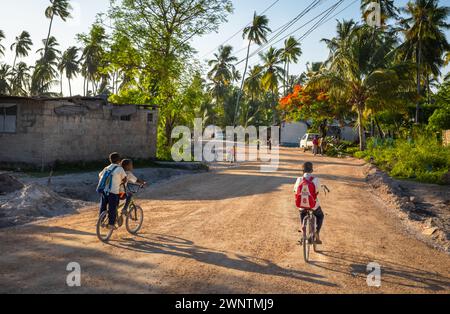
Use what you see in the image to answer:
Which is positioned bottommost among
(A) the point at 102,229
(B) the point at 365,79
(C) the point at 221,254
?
(C) the point at 221,254

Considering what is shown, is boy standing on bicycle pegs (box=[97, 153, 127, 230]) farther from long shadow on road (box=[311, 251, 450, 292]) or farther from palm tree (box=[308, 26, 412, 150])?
palm tree (box=[308, 26, 412, 150])

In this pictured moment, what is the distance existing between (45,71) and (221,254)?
58.2 metres

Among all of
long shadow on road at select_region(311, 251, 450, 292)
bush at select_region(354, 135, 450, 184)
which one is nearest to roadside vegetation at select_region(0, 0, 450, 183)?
bush at select_region(354, 135, 450, 184)

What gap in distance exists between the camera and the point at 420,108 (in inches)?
1468

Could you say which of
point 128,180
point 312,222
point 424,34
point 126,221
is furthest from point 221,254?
point 424,34

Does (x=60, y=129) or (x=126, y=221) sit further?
(x=60, y=129)

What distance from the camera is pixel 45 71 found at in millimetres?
56500

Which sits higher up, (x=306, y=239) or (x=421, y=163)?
(x=421, y=163)

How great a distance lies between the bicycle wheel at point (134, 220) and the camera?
8070mm

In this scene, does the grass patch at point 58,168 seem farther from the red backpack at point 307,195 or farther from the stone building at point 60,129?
the red backpack at point 307,195

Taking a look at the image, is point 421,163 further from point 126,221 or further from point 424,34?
point 424,34

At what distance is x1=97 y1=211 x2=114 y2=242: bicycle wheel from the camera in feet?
24.0
